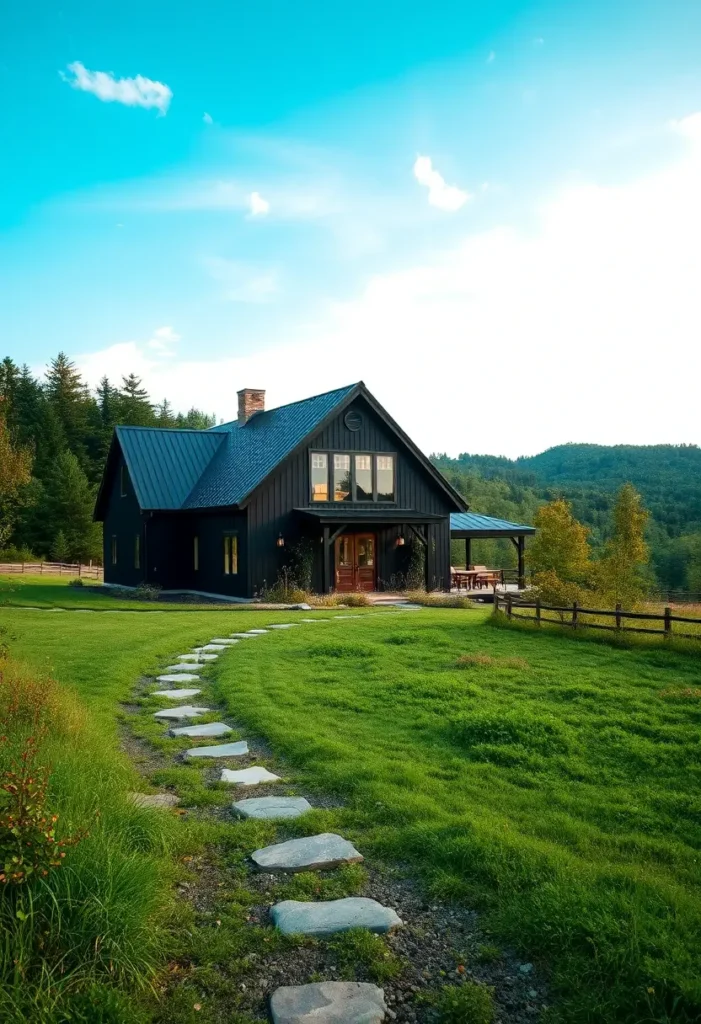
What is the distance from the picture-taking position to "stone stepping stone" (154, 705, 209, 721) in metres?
7.83

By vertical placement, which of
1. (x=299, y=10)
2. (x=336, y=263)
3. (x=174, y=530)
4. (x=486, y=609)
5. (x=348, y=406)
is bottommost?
(x=486, y=609)

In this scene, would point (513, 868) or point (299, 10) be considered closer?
point (513, 868)

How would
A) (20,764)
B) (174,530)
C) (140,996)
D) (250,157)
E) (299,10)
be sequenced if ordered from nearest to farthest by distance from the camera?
(140,996) → (20,764) → (299,10) → (250,157) → (174,530)

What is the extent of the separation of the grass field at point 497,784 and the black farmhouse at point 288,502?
11.0m

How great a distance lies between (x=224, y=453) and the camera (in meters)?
27.3

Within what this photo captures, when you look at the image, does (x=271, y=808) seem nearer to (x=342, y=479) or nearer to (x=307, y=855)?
(x=307, y=855)

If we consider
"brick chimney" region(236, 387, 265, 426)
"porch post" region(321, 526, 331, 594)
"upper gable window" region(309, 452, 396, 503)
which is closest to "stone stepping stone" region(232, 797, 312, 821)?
"porch post" region(321, 526, 331, 594)

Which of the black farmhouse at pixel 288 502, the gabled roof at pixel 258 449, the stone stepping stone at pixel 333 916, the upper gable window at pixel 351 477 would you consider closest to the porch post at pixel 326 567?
the black farmhouse at pixel 288 502

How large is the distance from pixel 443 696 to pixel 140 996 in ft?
19.0

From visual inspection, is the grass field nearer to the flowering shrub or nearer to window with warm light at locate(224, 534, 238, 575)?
the flowering shrub

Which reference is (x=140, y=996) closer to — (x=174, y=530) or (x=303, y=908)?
(x=303, y=908)

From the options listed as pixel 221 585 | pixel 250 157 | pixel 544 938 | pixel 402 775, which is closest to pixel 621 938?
pixel 544 938

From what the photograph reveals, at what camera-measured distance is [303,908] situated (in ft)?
12.3

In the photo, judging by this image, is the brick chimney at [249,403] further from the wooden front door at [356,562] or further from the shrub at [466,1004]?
the shrub at [466,1004]
